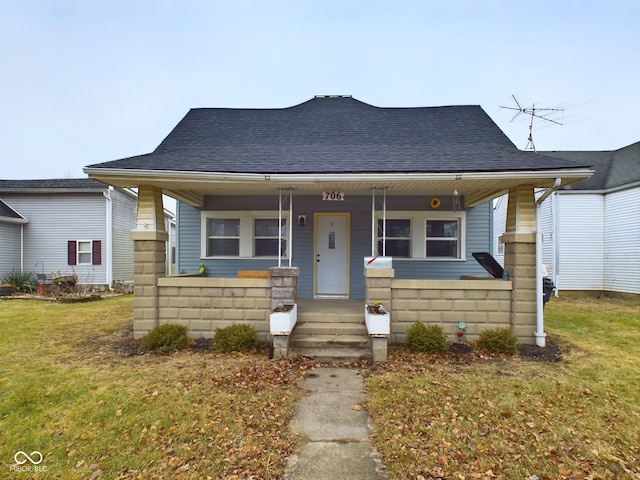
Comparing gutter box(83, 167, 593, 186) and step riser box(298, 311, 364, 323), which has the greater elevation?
gutter box(83, 167, 593, 186)

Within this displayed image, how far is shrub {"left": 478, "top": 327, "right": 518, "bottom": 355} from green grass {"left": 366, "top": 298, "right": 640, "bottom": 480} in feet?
0.80

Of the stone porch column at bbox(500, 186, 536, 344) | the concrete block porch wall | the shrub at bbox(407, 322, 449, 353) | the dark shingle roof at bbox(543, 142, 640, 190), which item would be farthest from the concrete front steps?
the dark shingle roof at bbox(543, 142, 640, 190)

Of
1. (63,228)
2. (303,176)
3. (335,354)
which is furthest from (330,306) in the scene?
(63,228)

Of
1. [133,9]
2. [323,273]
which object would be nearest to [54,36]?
[133,9]

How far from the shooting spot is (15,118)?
24391 millimetres

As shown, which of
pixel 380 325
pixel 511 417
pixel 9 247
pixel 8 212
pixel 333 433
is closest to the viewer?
pixel 333 433

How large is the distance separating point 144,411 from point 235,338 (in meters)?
2.02

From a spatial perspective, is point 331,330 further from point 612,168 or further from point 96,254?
point 612,168

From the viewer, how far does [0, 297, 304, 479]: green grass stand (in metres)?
2.56

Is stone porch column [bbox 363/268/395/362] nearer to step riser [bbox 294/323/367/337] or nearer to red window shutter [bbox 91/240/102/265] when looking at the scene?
step riser [bbox 294/323/367/337]

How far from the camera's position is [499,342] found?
5.29m

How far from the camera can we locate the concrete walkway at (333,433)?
2.46 metres

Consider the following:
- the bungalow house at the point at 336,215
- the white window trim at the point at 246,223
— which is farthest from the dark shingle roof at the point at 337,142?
the white window trim at the point at 246,223

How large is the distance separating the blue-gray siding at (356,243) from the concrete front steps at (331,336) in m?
2.04
